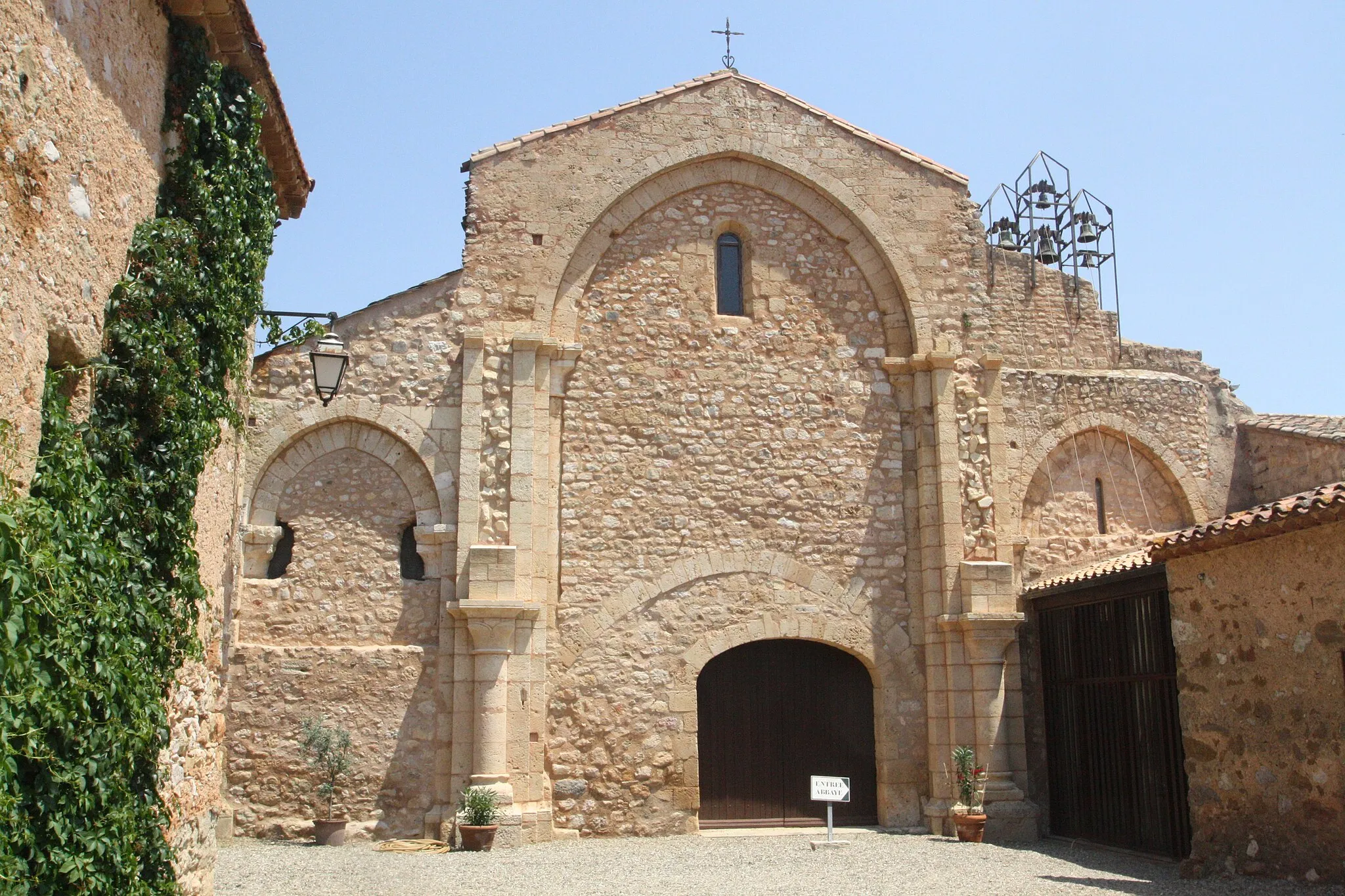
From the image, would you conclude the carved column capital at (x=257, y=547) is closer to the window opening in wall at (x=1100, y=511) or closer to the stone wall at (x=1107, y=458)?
the stone wall at (x=1107, y=458)

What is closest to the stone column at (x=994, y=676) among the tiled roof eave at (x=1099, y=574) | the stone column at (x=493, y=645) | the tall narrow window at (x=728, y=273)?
the tiled roof eave at (x=1099, y=574)

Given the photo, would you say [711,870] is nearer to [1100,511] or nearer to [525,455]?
[525,455]

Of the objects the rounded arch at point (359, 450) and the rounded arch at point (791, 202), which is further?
the rounded arch at point (791, 202)

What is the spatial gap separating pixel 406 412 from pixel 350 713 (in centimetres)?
320

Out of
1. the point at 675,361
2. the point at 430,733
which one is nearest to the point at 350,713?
the point at 430,733

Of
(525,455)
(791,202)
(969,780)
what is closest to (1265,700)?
(969,780)

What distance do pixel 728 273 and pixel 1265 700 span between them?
24.9 feet

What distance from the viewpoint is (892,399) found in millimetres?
14242

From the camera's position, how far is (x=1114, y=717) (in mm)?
12219

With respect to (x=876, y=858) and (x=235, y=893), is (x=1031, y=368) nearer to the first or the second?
(x=876, y=858)

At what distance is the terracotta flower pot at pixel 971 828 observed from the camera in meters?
12.4

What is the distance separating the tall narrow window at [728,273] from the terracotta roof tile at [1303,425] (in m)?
6.60

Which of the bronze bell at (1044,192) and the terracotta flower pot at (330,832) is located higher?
the bronze bell at (1044,192)

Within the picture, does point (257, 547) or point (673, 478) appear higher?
point (673, 478)
